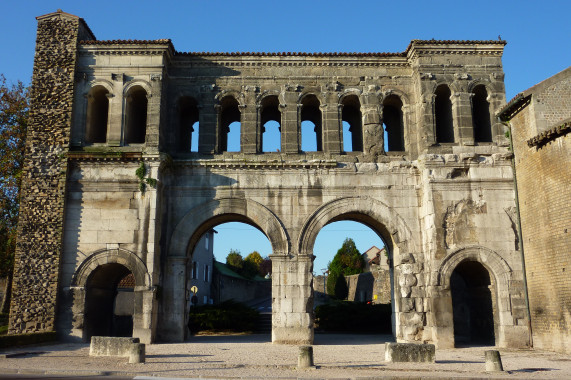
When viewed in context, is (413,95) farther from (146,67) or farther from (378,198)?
(146,67)

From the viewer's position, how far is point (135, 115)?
1938 cm

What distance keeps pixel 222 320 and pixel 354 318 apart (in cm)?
613

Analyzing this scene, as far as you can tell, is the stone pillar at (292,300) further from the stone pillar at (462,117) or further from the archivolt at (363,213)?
the stone pillar at (462,117)

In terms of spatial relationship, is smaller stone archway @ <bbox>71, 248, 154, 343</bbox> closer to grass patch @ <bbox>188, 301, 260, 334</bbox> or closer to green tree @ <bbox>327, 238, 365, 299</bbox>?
grass patch @ <bbox>188, 301, 260, 334</bbox>

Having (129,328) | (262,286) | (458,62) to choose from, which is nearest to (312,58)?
(458,62)

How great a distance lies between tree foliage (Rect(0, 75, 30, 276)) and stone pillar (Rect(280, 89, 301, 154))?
12.3m

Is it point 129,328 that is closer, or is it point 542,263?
point 542,263

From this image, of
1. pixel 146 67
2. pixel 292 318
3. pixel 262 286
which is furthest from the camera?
pixel 262 286

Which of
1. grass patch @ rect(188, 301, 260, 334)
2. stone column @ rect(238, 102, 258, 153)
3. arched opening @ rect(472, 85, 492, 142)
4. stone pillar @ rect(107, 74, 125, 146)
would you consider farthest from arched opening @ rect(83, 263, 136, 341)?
arched opening @ rect(472, 85, 492, 142)

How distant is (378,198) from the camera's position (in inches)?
693

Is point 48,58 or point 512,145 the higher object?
point 48,58

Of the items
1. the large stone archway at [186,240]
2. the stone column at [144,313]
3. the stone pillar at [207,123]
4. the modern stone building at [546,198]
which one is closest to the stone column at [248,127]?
the stone pillar at [207,123]

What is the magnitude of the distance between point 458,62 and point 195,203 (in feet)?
34.9

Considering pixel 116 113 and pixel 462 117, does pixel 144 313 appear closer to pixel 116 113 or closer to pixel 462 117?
pixel 116 113
